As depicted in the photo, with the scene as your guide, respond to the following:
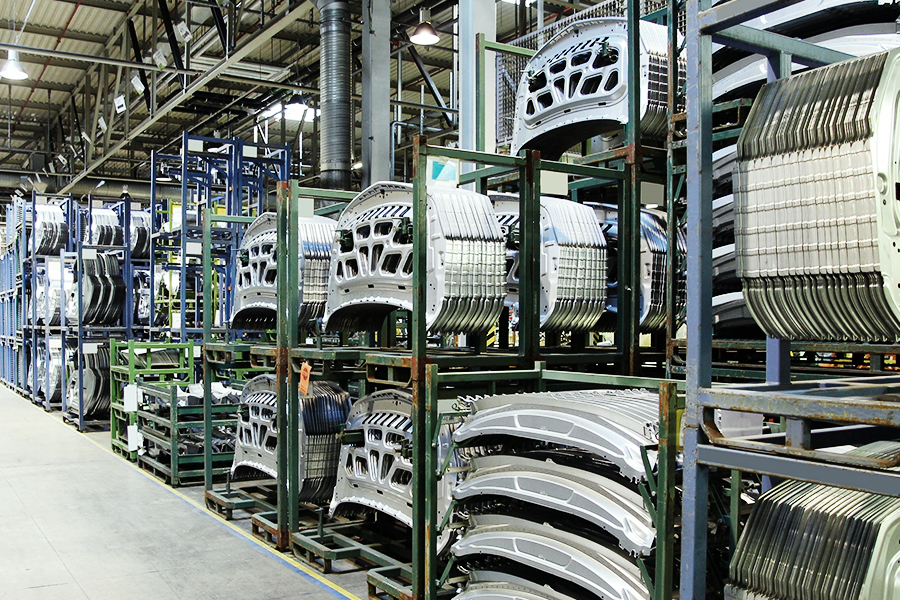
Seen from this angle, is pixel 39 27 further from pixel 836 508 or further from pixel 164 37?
pixel 836 508

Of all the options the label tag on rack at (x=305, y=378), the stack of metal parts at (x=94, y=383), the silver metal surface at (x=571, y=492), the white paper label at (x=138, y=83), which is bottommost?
the stack of metal parts at (x=94, y=383)

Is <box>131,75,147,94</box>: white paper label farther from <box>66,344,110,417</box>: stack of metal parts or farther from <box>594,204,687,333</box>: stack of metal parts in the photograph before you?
<box>594,204,687,333</box>: stack of metal parts

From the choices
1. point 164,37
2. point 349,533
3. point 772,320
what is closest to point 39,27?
point 164,37

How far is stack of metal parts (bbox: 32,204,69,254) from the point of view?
637 inches

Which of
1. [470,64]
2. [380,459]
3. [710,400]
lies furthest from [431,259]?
[470,64]

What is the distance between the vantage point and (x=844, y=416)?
225 centimetres

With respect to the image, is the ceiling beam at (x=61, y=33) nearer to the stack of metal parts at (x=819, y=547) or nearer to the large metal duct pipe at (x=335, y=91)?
the large metal duct pipe at (x=335, y=91)

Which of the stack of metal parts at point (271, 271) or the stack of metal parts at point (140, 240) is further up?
the stack of metal parts at point (140, 240)

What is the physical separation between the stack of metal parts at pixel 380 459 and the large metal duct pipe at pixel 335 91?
21.4ft

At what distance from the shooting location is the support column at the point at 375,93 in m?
11.3

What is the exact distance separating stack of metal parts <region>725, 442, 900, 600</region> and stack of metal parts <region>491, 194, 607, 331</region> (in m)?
2.65

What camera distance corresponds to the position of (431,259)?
4.93 meters

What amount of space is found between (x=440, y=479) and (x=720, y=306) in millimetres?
1881

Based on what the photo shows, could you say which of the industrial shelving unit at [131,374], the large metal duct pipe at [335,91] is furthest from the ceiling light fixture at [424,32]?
the industrial shelving unit at [131,374]
